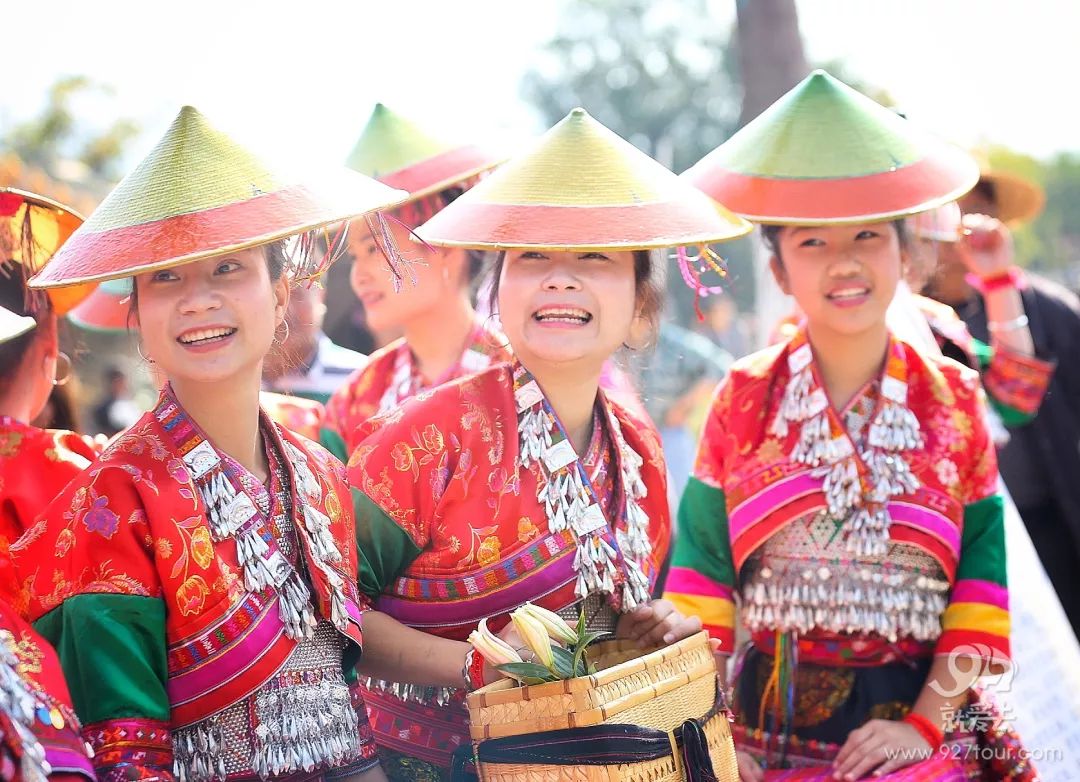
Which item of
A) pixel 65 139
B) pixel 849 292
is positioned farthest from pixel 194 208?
pixel 65 139

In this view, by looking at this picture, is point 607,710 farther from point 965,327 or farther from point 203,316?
point 965,327

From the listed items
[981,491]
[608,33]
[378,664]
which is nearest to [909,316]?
[981,491]

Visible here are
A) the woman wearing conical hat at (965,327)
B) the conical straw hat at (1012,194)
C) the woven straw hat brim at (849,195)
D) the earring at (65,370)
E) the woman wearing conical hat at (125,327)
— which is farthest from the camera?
the conical straw hat at (1012,194)

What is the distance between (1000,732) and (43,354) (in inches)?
99.2

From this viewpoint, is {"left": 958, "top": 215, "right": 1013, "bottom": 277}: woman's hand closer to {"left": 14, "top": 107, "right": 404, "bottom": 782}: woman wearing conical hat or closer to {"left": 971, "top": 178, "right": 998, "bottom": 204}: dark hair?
{"left": 971, "top": 178, "right": 998, "bottom": 204}: dark hair

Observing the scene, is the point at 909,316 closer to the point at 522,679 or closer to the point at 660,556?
the point at 660,556

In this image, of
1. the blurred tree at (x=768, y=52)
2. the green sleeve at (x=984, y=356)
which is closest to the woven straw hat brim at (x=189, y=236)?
the green sleeve at (x=984, y=356)

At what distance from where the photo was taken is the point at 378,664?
8.64 feet

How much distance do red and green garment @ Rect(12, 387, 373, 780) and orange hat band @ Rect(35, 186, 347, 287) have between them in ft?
1.12

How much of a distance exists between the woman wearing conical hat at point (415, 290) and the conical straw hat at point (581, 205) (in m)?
1.03

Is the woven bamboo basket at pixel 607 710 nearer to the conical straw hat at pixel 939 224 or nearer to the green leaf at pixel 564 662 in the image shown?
the green leaf at pixel 564 662

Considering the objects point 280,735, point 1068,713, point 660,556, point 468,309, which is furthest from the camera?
point 468,309

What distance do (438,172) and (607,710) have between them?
6.76 ft

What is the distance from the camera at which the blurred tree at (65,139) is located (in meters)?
15.0
